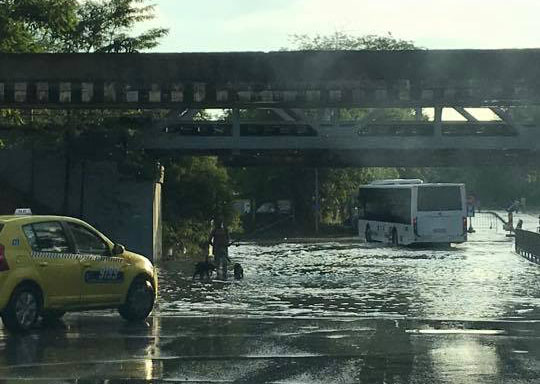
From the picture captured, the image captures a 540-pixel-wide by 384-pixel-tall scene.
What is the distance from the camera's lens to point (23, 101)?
87.5 ft

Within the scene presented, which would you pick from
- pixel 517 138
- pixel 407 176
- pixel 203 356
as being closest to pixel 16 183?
→ pixel 517 138

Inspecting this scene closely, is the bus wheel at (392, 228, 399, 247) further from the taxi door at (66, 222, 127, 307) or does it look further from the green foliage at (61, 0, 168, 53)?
the taxi door at (66, 222, 127, 307)

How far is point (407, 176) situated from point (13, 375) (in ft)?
364

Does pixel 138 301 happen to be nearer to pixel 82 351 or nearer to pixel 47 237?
pixel 47 237

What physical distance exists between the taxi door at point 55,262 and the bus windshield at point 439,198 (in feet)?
115

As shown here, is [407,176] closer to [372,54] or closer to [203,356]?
[372,54]

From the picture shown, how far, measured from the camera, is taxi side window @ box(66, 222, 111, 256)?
1697cm

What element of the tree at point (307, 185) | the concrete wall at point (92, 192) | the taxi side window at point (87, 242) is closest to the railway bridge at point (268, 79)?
the taxi side window at point (87, 242)

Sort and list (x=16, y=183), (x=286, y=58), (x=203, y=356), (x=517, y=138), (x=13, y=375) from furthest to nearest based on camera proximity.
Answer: (x=517, y=138) → (x=16, y=183) → (x=286, y=58) → (x=203, y=356) → (x=13, y=375)

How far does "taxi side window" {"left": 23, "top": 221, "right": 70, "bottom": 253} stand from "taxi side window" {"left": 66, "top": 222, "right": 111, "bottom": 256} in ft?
1.03

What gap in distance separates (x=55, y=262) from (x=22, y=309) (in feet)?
2.79

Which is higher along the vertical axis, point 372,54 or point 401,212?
point 372,54

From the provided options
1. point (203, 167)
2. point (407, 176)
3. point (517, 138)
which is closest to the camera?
point (517, 138)

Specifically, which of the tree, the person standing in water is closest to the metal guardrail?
the person standing in water
